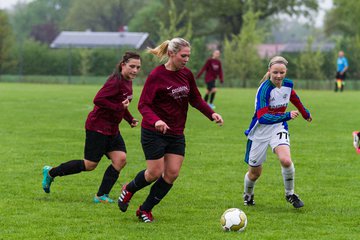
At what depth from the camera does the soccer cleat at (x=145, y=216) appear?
716 centimetres

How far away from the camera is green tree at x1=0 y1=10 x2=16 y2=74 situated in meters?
51.9

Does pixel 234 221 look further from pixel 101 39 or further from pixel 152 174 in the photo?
pixel 101 39

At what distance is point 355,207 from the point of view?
8.02 m

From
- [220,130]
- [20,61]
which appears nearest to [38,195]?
[220,130]

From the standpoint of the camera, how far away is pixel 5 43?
2052 inches

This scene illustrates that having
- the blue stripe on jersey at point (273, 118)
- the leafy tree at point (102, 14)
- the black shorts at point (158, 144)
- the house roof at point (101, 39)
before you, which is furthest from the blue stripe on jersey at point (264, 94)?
the leafy tree at point (102, 14)

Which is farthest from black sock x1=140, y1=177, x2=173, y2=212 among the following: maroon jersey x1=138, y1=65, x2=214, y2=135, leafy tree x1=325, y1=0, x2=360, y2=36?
leafy tree x1=325, y1=0, x2=360, y2=36

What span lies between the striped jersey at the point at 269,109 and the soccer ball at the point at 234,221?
140 cm

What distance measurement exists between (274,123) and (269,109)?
20cm

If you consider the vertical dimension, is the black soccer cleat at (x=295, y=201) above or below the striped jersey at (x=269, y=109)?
below

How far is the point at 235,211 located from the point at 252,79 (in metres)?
43.2

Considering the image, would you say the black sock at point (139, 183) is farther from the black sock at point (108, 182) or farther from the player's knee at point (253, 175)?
the player's knee at point (253, 175)

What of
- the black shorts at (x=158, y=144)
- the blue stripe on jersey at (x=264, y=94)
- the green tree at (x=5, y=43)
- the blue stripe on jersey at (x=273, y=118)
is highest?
the blue stripe on jersey at (x=264, y=94)

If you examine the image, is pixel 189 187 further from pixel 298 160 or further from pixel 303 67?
pixel 303 67
